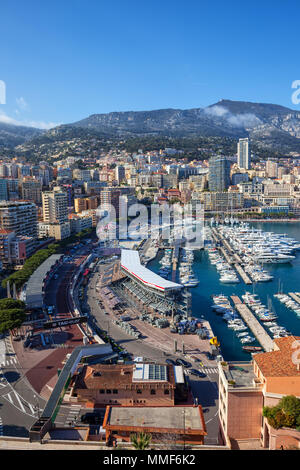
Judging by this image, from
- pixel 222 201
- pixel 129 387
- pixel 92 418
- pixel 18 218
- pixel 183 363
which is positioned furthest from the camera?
pixel 222 201

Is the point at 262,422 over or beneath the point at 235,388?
beneath

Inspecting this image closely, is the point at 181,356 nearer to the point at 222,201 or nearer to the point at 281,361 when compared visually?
the point at 281,361

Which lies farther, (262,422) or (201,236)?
(201,236)

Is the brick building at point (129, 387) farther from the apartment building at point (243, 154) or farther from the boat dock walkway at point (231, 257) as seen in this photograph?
the apartment building at point (243, 154)

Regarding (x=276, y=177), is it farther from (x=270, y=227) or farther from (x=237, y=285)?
(x=237, y=285)

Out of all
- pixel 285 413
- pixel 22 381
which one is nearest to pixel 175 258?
pixel 22 381

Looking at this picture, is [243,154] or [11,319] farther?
[243,154]
